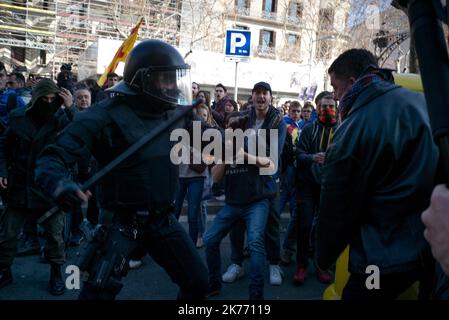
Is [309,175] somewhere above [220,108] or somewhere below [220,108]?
below

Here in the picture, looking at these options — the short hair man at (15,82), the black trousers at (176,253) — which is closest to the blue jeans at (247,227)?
the black trousers at (176,253)

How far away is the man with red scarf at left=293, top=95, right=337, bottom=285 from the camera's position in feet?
14.5

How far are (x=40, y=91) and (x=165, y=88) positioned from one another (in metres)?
1.86

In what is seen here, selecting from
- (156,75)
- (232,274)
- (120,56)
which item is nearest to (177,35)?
(120,56)

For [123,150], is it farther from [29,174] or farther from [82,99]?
[82,99]

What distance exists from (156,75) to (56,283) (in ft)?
7.59

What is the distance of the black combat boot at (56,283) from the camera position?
12.5ft

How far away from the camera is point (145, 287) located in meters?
4.04

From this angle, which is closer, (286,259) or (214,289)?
(214,289)

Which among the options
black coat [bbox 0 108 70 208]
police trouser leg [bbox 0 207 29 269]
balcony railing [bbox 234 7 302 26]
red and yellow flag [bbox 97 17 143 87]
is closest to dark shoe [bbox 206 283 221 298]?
black coat [bbox 0 108 70 208]

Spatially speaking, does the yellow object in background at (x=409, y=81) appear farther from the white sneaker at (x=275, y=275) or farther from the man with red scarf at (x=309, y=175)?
the white sneaker at (x=275, y=275)

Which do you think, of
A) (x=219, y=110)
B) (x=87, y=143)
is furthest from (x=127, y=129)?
(x=219, y=110)

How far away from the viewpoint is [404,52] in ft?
52.6
